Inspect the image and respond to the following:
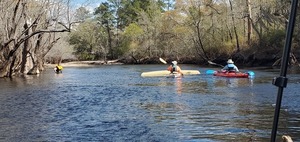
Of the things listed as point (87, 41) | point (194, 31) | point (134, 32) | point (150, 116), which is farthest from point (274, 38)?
Result: point (87, 41)

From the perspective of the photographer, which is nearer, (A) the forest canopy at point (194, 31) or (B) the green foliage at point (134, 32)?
(A) the forest canopy at point (194, 31)

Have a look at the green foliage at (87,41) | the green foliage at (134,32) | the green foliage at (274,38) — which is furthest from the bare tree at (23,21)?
the green foliage at (87,41)

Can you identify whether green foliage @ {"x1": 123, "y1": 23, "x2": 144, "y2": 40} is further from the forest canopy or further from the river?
the river

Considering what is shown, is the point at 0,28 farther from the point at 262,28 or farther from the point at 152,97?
the point at 262,28

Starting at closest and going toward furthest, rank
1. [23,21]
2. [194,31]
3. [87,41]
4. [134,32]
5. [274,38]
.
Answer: [23,21] → [274,38] → [194,31] → [134,32] → [87,41]

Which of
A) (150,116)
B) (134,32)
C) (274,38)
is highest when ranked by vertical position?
(134,32)

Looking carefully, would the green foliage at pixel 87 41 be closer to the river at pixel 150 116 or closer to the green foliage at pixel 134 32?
the green foliage at pixel 134 32

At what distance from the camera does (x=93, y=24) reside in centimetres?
7994

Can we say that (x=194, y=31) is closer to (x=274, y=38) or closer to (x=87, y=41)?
(x=274, y=38)

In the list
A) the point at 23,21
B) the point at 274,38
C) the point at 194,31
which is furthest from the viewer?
the point at 194,31

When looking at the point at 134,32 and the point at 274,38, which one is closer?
the point at 274,38

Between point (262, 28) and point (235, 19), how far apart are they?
405 centimetres

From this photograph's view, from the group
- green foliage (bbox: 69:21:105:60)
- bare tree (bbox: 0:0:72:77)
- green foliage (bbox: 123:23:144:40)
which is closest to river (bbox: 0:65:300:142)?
bare tree (bbox: 0:0:72:77)

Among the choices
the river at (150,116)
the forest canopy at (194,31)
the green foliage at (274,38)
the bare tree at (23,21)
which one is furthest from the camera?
the forest canopy at (194,31)
